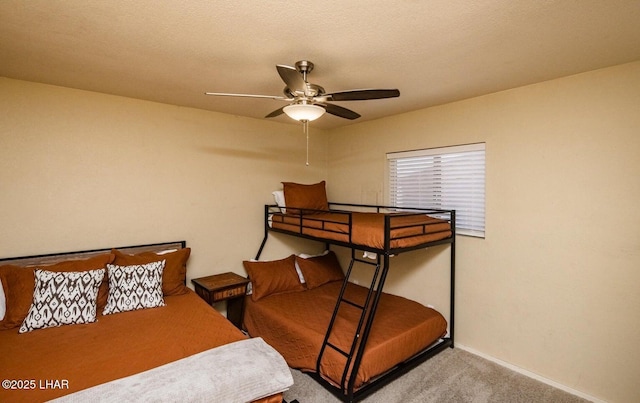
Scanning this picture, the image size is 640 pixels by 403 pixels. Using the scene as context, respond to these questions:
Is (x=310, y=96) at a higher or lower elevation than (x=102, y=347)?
higher

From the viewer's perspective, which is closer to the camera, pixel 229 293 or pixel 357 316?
pixel 357 316

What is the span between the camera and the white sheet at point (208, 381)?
1.43 m

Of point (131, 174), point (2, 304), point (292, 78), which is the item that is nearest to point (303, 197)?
point (131, 174)

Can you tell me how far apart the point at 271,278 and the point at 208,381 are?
1741mm

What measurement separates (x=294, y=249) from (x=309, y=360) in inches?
71.1

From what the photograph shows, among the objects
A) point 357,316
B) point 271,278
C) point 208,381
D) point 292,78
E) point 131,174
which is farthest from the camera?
point 271,278

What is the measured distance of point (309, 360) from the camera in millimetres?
2398

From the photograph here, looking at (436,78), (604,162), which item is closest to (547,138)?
(604,162)

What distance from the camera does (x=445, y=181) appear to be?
3.14 meters

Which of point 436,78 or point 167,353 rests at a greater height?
point 436,78

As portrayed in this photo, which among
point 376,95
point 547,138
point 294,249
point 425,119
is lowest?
point 294,249

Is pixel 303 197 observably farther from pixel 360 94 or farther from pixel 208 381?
pixel 208 381

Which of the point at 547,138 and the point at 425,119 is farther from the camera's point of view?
the point at 425,119

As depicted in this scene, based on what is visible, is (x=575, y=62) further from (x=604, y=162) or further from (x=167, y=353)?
(x=167, y=353)
